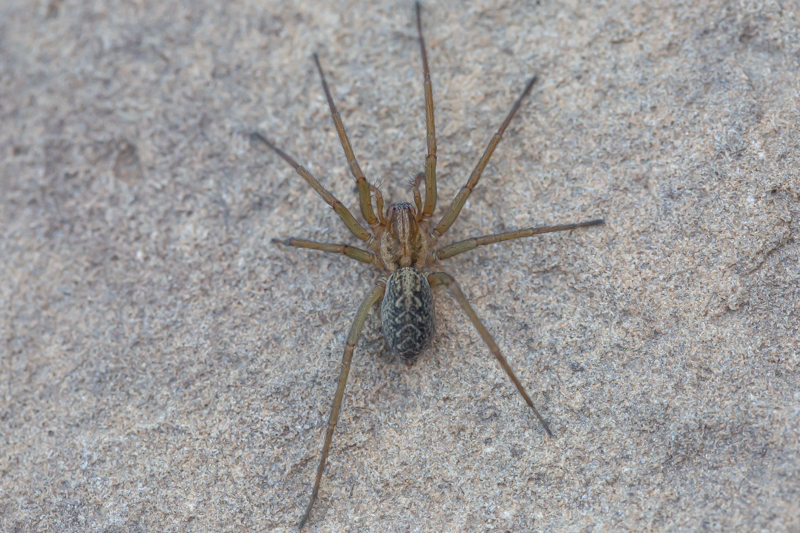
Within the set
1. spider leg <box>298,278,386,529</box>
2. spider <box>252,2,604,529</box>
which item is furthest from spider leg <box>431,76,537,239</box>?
spider leg <box>298,278,386,529</box>

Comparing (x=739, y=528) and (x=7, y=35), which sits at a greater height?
(x=7, y=35)

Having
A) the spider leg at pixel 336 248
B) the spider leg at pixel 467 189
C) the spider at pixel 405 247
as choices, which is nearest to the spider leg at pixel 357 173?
the spider at pixel 405 247

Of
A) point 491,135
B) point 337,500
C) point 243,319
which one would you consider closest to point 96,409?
point 243,319

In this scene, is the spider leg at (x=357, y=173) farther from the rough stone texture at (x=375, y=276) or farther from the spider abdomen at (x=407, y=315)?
the spider abdomen at (x=407, y=315)

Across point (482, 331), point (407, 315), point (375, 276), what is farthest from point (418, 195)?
point (482, 331)

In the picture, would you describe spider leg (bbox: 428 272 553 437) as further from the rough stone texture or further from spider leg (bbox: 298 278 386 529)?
spider leg (bbox: 298 278 386 529)

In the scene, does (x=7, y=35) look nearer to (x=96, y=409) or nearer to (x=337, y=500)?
(x=96, y=409)

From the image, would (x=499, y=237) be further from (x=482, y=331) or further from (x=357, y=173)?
(x=357, y=173)
